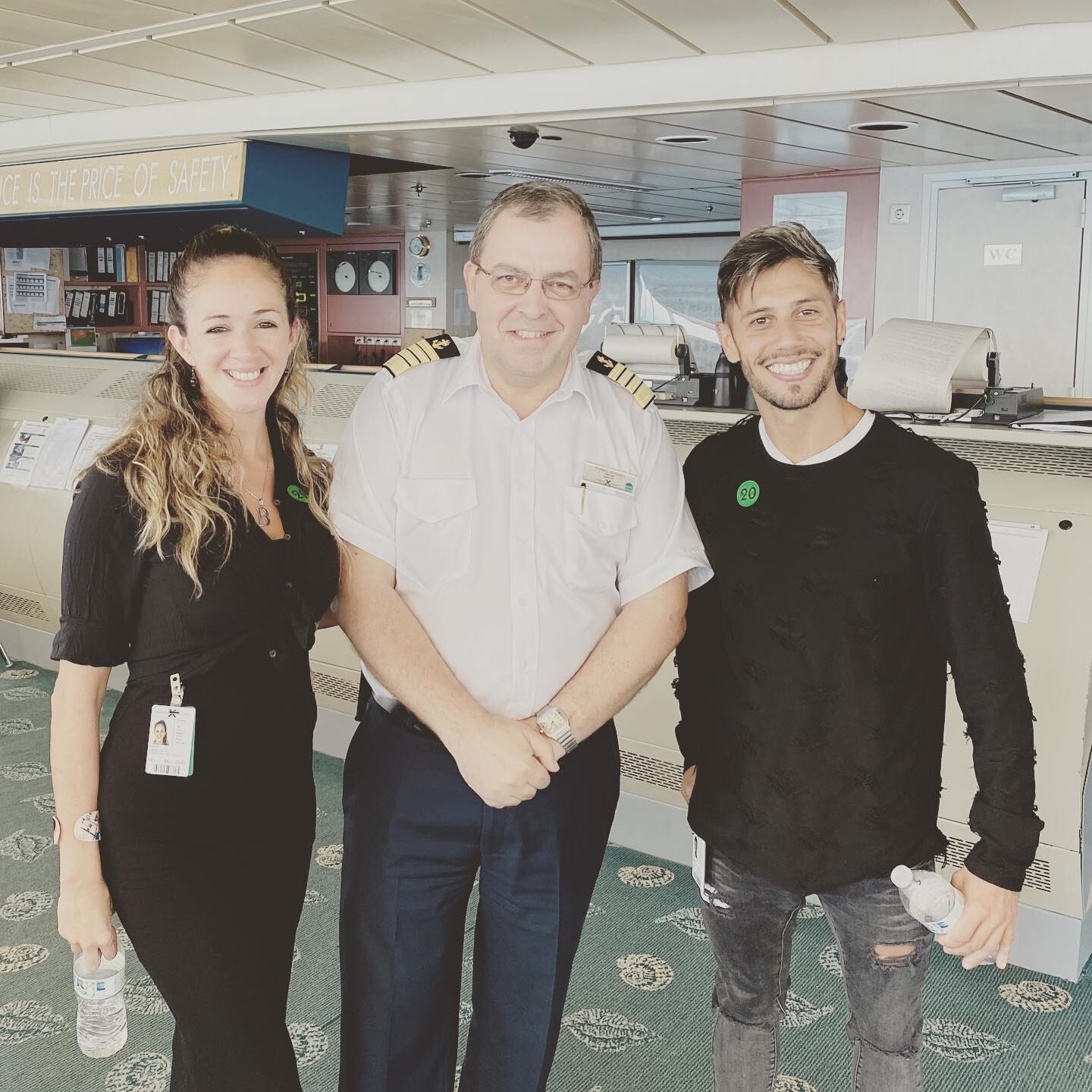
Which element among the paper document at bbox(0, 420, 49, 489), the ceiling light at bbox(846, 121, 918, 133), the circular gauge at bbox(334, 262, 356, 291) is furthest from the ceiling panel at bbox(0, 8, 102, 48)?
the circular gauge at bbox(334, 262, 356, 291)

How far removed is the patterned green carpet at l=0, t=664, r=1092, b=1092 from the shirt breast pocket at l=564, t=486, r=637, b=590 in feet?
4.06

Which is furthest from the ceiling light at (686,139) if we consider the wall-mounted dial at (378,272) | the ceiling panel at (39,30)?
the wall-mounted dial at (378,272)

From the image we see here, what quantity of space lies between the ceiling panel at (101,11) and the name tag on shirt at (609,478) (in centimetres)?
270

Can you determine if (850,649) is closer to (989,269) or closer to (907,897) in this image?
(907,897)

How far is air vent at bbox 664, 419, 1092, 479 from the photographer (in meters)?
2.73

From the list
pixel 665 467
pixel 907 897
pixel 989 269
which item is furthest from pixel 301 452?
pixel 989 269

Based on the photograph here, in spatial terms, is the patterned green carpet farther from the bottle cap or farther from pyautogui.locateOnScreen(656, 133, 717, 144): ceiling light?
pyautogui.locateOnScreen(656, 133, 717, 144): ceiling light

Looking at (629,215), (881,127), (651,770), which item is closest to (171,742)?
(651,770)

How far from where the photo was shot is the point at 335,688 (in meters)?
4.14

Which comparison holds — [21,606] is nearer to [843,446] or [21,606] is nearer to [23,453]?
[23,453]

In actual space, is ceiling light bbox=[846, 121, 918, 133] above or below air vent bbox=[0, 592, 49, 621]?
above

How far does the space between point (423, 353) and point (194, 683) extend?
0.62 m

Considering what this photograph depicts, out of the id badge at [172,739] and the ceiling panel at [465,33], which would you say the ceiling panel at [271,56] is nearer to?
the ceiling panel at [465,33]

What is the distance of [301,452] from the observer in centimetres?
174
